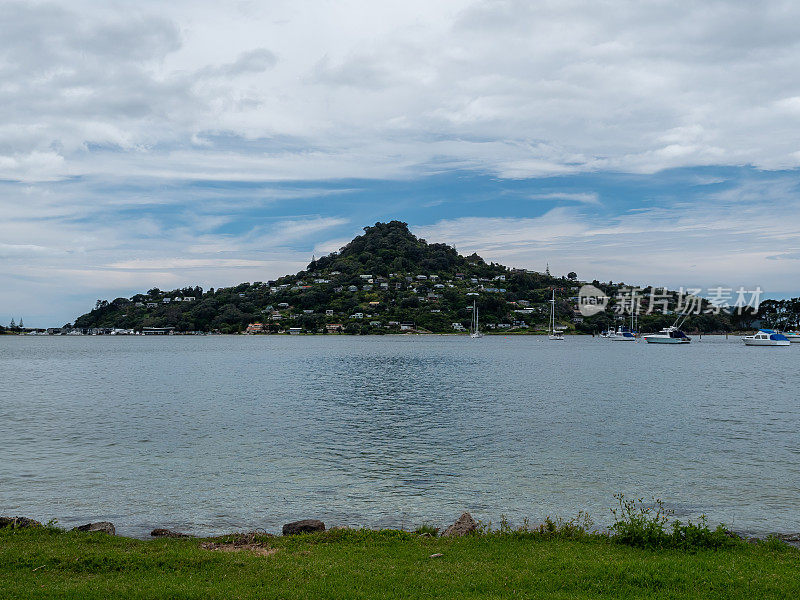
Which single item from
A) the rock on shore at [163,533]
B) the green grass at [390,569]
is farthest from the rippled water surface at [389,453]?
the green grass at [390,569]

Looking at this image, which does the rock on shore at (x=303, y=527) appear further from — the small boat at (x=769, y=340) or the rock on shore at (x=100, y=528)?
the small boat at (x=769, y=340)

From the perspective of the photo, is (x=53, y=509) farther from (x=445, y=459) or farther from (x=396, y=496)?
(x=445, y=459)

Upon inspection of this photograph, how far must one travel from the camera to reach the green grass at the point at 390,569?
32.2 ft

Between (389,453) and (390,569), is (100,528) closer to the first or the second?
(390,569)

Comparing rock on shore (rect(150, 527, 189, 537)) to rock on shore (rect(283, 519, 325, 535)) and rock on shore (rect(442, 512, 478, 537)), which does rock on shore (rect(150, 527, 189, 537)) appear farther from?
rock on shore (rect(442, 512, 478, 537))

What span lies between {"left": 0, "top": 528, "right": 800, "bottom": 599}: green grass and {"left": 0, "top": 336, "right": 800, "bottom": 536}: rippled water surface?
158 inches

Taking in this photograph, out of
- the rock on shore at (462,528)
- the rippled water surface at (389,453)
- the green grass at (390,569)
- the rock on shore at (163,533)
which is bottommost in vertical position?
the rippled water surface at (389,453)

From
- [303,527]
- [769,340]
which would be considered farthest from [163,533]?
[769,340]

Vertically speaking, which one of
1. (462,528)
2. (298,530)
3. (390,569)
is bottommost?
(298,530)

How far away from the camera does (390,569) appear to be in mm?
11094

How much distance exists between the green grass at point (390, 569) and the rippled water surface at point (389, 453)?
4.01 metres

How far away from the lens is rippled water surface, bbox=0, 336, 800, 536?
18.7m

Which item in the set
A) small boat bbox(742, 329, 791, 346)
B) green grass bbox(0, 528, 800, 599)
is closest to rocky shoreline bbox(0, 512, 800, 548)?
green grass bbox(0, 528, 800, 599)

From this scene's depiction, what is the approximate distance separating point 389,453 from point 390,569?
16.7 metres
